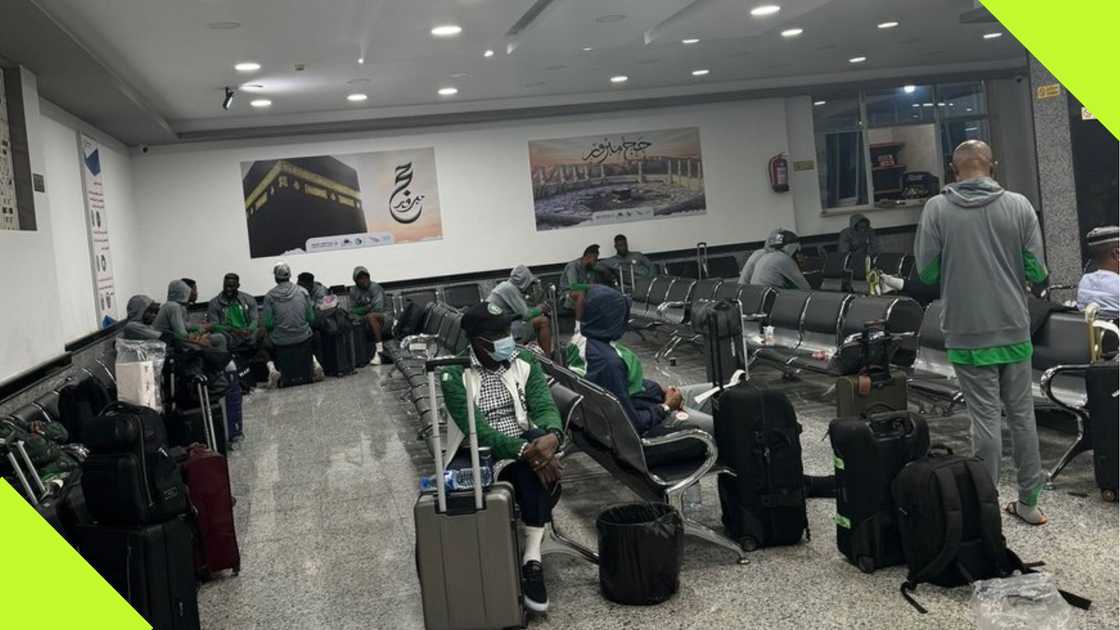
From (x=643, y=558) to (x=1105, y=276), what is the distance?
3.32 m

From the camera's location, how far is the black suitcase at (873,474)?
13.4ft

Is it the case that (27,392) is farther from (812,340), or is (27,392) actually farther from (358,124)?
(358,124)

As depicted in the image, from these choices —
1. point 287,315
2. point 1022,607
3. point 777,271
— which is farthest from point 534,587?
point 287,315

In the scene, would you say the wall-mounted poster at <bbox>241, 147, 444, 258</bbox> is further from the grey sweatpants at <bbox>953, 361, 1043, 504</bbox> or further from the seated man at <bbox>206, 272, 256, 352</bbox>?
the grey sweatpants at <bbox>953, 361, 1043, 504</bbox>

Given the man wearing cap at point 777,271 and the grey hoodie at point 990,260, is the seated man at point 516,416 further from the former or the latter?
the man wearing cap at point 777,271

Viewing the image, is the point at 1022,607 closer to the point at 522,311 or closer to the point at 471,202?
the point at 522,311

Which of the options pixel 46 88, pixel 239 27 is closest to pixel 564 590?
pixel 239 27

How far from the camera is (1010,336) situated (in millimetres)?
4414

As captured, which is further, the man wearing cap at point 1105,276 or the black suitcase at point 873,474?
the man wearing cap at point 1105,276

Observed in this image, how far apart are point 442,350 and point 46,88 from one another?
4215mm

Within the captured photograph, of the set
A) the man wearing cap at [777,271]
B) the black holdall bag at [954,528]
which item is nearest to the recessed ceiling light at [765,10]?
the man wearing cap at [777,271]

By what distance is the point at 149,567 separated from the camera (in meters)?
3.93

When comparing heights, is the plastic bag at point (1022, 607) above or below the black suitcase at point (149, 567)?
below

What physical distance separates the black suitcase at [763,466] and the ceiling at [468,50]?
5.13 meters
